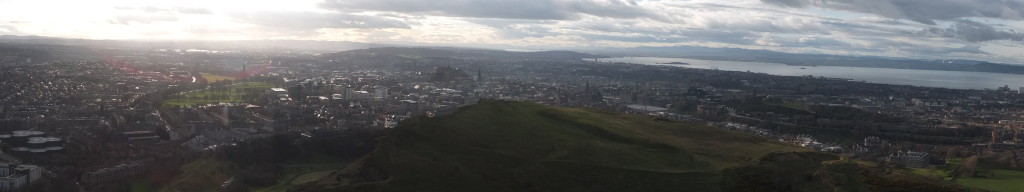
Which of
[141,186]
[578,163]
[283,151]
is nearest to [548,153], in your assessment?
[578,163]

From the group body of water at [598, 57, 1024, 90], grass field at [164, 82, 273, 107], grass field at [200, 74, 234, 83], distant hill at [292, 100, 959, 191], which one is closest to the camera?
distant hill at [292, 100, 959, 191]

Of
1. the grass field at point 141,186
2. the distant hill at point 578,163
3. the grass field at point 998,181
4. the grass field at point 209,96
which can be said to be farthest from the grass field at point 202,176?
the grass field at point 209,96

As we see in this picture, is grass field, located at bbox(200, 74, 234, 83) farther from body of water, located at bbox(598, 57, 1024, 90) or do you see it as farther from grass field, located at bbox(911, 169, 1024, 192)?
body of water, located at bbox(598, 57, 1024, 90)

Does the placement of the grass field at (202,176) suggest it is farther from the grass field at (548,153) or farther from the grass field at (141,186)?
the grass field at (548,153)

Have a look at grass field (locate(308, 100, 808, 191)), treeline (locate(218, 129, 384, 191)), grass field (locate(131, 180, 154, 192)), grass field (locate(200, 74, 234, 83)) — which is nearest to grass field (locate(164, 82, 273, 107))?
grass field (locate(200, 74, 234, 83))

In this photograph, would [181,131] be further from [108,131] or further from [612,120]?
[612,120]

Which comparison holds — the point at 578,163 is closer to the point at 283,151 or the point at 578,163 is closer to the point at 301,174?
the point at 301,174

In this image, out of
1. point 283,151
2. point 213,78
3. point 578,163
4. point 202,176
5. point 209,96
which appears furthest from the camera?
point 213,78
